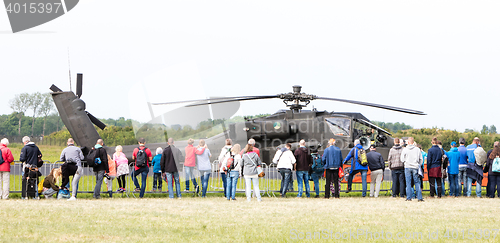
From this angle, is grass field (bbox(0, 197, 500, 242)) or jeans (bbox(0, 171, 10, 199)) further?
jeans (bbox(0, 171, 10, 199))

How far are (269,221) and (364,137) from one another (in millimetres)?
12492

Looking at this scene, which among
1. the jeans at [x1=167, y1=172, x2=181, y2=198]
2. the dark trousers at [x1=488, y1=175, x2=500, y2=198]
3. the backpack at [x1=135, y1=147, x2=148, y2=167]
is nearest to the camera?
the jeans at [x1=167, y1=172, x2=181, y2=198]

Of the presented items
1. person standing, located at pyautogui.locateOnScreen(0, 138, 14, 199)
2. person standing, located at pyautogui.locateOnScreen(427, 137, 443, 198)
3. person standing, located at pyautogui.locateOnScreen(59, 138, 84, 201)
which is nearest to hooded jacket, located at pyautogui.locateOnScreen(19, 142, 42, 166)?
person standing, located at pyautogui.locateOnScreen(0, 138, 14, 199)

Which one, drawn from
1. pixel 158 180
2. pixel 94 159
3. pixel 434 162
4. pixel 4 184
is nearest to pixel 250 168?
pixel 158 180

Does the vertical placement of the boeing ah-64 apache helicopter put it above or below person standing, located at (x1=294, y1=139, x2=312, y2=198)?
above

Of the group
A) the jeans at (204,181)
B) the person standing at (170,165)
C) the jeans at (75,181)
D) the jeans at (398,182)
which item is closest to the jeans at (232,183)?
the jeans at (204,181)

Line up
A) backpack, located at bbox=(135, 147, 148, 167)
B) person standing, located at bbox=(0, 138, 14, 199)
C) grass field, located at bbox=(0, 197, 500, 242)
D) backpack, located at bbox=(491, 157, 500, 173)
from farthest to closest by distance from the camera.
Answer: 1. backpack, located at bbox=(491, 157, 500, 173)
2. backpack, located at bbox=(135, 147, 148, 167)
3. person standing, located at bbox=(0, 138, 14, 199)
4. grass field, located at bbox=(0, 197, 500, 242)

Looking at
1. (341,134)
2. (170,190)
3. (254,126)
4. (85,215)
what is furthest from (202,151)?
(341,134)

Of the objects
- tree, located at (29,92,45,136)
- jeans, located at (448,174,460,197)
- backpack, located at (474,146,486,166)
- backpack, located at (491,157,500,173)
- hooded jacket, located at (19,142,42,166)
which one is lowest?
jeans, located at (448,174,460,197)

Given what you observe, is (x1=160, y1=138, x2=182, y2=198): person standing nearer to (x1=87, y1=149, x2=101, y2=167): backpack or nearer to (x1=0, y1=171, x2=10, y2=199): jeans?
(x1=87, y1=149, x2=101, y2=167): backpack

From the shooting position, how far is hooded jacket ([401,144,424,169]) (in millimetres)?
13781

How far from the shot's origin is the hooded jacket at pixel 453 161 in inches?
617

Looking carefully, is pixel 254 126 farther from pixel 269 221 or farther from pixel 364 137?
pixel 269 221

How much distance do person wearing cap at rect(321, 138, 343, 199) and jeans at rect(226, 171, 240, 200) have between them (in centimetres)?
292
